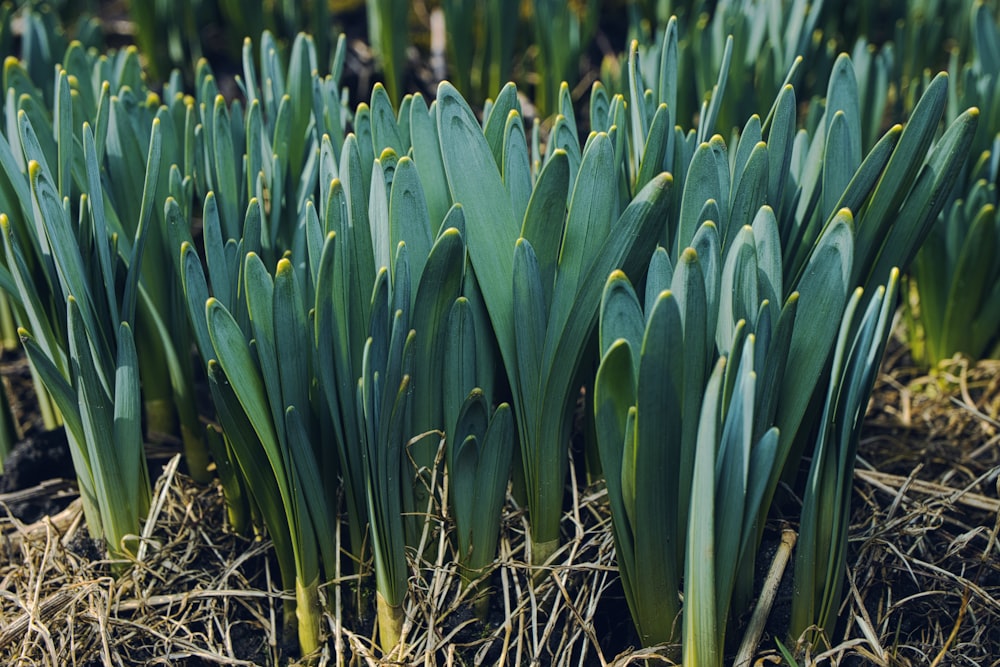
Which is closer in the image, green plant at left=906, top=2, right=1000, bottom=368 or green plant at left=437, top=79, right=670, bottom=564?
green plant at left=437, top=79, right=670, bottom=564

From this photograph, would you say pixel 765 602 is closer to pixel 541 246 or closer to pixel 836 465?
pixel 836 465

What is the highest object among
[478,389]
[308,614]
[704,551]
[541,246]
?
[541,246]

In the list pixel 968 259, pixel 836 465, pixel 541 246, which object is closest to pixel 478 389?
pixel 541 246

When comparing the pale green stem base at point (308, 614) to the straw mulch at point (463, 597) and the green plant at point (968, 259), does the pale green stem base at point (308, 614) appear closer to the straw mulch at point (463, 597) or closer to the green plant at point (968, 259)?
the straw mulch at point (463, 597)

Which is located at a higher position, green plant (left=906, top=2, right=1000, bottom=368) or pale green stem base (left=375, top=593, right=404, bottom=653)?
green plant (left=906, top=2, right=1000, bottom=368)

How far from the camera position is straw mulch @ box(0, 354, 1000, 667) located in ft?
3.62

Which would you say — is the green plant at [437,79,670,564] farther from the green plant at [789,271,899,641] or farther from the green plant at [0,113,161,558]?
the green plant at [0,113,161,558]

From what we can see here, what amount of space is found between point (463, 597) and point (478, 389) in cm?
28

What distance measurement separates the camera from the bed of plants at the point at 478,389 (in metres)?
0.94

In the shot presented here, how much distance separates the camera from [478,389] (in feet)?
3.27

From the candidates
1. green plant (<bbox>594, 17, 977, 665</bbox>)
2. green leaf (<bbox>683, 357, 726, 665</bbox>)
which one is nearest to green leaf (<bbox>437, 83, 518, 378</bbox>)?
green plant (<bbox>594, 17, 977, 665</bbox>)

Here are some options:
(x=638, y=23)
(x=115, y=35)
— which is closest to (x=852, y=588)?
(x=638, y=23)

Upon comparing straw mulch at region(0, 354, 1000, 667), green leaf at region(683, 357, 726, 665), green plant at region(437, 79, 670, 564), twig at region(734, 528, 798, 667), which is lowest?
straw mulch at region(0, 354, 1000, 667)

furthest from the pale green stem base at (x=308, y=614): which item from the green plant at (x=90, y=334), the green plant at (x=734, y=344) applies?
the green plant at (x=734, y=344)
